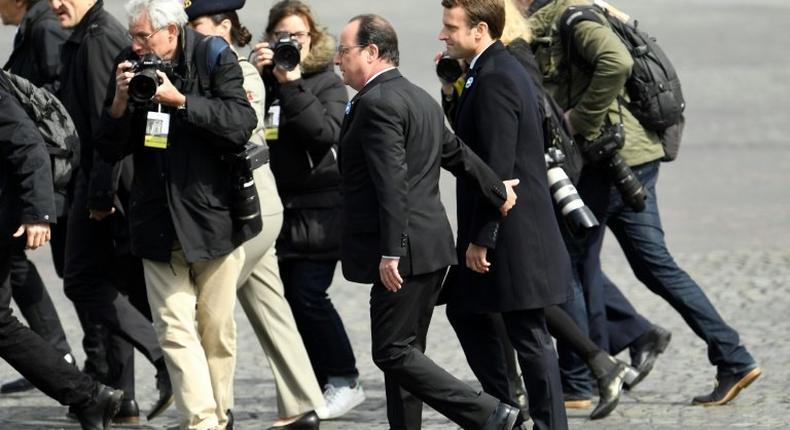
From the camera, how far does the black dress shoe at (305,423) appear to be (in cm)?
739

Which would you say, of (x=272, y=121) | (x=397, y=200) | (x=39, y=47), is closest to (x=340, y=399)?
(x=272, y=121)

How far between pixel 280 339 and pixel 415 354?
1.18m

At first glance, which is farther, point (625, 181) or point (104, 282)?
point (625, 181)

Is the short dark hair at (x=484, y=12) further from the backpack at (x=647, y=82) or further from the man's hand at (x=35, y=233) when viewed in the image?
the man's hand at (x=35, y=233)

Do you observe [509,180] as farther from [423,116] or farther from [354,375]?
[354,375]

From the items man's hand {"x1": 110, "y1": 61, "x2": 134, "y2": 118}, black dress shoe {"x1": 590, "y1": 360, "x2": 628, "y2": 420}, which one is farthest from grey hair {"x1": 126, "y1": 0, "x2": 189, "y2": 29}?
black dress shoe {"x1": 590, "y1": 360, "x2": 628, "y2": 420}

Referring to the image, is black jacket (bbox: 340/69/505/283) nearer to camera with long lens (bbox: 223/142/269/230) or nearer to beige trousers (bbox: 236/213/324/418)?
camera with long lens (bbox: 223/142/269/230)

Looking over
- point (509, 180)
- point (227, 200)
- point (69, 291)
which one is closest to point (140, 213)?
point (227, 200)

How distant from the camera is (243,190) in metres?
6.79

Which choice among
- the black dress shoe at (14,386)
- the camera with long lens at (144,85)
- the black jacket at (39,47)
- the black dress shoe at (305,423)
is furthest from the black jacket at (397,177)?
the black dress shoe at (14,386)

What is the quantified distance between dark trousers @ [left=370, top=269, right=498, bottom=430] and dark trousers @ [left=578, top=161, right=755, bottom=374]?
155 cm

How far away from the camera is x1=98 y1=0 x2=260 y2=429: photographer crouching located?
6.59 meters

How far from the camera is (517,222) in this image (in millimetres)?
6500

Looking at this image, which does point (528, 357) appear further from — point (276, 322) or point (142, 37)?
point (142, 37)
